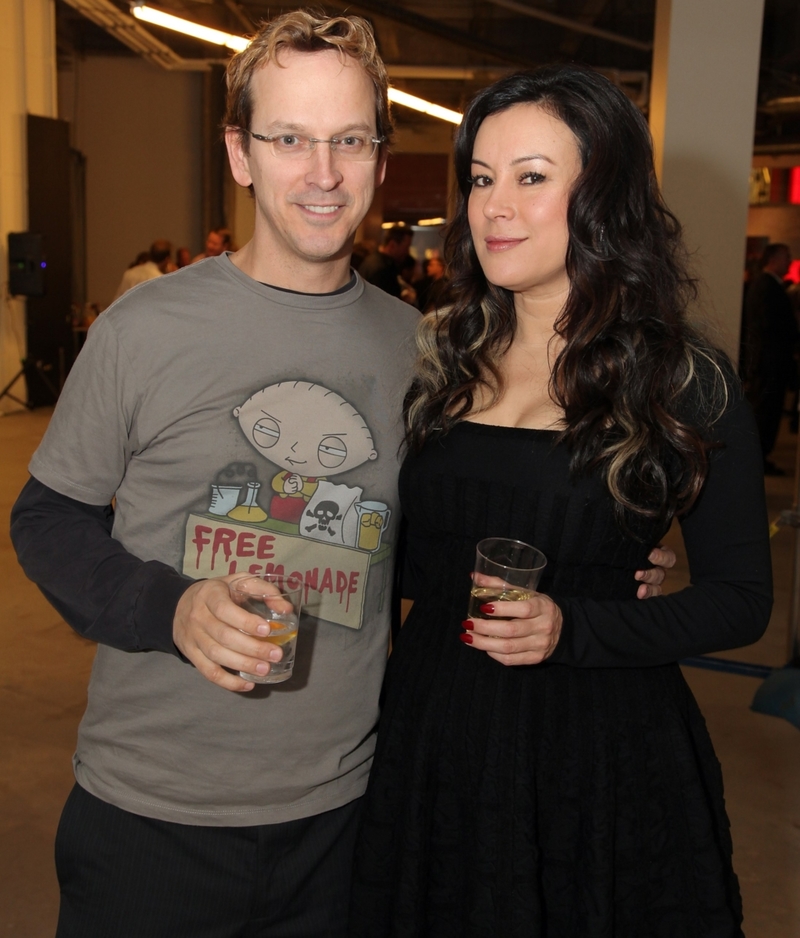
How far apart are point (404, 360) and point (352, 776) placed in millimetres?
728

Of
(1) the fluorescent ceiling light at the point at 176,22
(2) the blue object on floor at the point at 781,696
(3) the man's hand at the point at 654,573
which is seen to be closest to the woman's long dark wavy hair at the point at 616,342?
(3) the man's hand at the point at 654,573

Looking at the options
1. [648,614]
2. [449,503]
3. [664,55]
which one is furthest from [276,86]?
[664,55]

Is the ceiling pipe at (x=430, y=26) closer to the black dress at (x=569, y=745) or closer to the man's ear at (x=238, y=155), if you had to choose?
the man's ear at (x=238, y=155)

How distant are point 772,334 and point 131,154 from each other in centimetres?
1067

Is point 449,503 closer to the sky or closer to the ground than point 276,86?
closer to the ground

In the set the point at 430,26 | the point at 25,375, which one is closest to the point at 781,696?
the point at 430,26

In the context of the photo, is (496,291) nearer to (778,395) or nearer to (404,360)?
(404,360)

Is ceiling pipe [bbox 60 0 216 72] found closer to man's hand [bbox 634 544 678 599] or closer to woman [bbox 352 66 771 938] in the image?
woman [bbox 352 66 771 938]

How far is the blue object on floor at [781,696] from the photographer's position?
13.2 feet

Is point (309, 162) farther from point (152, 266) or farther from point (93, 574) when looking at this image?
point (152, 266)

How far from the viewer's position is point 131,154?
1551 centimetres

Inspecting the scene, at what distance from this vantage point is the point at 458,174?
186cm

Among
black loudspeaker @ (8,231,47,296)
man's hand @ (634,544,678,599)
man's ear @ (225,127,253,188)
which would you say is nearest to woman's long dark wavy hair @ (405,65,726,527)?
man's hand @ (634,544,678,599)

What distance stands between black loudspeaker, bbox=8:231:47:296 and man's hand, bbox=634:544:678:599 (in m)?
9.52
